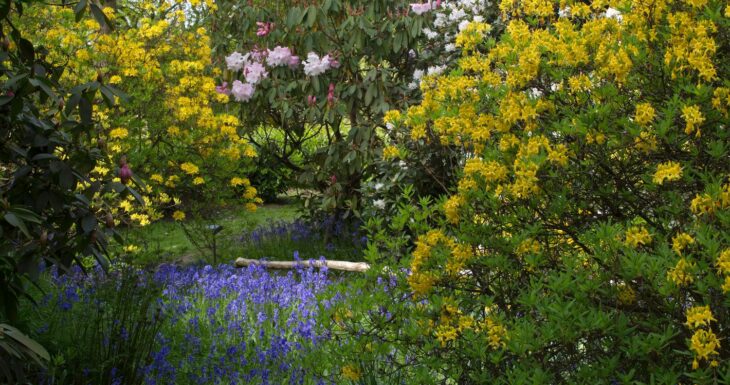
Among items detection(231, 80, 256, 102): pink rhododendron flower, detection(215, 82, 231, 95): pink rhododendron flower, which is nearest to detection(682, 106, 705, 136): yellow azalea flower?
detection(231, 80, 256, 102): pink rhododendron flower

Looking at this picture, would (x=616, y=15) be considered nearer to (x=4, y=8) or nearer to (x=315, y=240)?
(x=4, y=8)

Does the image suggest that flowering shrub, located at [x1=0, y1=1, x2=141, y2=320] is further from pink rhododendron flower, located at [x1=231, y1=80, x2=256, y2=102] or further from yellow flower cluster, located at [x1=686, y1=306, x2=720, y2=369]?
pink rhododendron flower, located at [x1=231, y1=80, x2=256, y2=102]

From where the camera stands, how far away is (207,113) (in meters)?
7.12

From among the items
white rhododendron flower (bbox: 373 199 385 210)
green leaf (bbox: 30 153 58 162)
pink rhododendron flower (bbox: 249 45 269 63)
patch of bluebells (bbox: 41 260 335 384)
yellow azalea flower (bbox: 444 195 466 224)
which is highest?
green leaf (bbox: 30 153 58 162)

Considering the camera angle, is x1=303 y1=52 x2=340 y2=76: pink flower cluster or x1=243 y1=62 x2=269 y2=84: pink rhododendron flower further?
x1=243 y1=62 x2=269 y2=84: pink rhododendron flower

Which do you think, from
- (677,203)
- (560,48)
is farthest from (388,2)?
(677,203)

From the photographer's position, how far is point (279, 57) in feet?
25.2

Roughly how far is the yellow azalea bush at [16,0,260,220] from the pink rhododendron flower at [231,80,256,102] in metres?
0.36

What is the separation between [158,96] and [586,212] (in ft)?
18.4

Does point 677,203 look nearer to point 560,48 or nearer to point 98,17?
point 560,48

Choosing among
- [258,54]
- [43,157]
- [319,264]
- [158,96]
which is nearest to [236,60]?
[258,54]

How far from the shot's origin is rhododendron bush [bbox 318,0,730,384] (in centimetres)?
209

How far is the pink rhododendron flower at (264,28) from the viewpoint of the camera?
779 centimetres

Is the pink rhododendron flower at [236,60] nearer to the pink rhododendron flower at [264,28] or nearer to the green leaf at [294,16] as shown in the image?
the pink rhododendron flower at [264,28]
